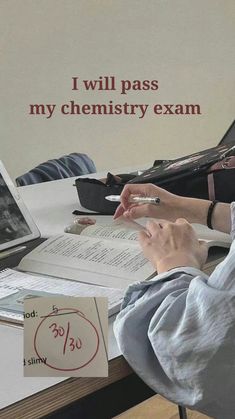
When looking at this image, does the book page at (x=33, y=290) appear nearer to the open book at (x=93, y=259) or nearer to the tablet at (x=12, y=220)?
the open book at (x=93, y=259)

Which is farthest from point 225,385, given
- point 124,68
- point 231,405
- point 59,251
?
point 124,68

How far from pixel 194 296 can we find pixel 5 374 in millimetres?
250

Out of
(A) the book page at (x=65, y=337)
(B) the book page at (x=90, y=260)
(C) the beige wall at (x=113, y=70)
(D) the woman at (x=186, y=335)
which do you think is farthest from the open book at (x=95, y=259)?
(C) the beige wall at (x=113, y=70)

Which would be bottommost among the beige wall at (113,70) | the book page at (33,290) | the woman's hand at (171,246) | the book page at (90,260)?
the book page at (33,290)

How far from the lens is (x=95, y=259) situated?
1.22m

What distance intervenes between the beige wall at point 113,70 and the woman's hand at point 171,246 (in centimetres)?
199

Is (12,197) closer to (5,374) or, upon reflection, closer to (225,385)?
(5,374)

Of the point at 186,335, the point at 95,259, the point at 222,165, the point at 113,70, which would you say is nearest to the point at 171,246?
the point at 95,259

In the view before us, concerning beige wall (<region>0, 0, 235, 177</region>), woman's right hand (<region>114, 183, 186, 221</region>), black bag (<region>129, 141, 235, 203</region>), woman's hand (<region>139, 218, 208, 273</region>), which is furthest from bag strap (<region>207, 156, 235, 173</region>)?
beige wall (<region>0, 0, 235, 177</region>)

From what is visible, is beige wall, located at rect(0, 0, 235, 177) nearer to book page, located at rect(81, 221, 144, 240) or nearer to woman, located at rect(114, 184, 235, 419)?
book page, located at rect(81, 221, 144, 240)

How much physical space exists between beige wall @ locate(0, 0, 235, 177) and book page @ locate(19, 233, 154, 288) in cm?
184

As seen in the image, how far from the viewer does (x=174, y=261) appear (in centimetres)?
106

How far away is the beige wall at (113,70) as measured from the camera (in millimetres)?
3020

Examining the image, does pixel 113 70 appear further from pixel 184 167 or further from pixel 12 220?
pixel 12 220
